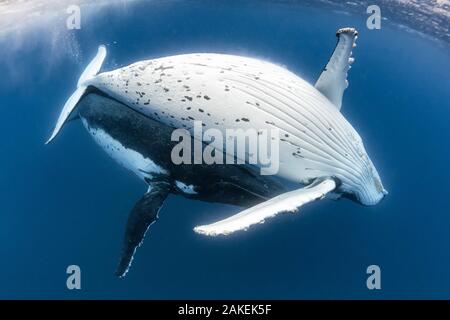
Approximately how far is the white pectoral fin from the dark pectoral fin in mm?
2435

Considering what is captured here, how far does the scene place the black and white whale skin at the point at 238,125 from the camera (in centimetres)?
427

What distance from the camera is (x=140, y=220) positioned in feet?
18.8

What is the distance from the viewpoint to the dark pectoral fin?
18.7 feet

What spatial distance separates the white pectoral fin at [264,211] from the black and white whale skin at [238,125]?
0.01 meters

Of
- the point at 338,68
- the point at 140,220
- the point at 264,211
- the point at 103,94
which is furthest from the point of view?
the point at 103,94

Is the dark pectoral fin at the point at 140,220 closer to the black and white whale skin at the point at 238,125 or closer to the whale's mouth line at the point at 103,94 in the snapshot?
the black and white whale skin at the point at 238,125

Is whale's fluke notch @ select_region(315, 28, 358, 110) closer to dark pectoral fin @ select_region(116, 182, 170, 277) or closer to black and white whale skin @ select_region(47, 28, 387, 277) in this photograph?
black and white whale skin @ select_region(47, 28, 387, 277)

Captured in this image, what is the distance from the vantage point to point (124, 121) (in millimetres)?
5680

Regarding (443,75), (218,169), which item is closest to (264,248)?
(218,169)

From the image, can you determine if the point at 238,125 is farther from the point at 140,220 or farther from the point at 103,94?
the point at 103,94

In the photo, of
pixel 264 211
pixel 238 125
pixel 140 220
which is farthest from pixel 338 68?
pixel 140 220

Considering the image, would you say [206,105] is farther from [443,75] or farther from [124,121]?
[443,75]

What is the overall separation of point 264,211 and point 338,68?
2377 mm

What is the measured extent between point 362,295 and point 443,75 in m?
12.9
